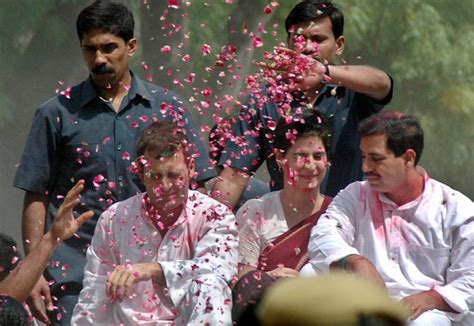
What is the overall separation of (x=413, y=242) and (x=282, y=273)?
1.42ft

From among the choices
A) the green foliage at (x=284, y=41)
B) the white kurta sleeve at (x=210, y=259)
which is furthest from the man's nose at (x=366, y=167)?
the green foliage at (x=284, y=41)

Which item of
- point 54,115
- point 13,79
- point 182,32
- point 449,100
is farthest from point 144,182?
point 449,100

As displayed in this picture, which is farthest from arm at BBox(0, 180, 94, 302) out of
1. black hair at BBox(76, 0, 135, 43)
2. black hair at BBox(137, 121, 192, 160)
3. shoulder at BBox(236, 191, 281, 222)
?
black hair at BBox(76, 0, 135, 43)

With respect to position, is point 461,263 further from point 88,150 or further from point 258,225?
point 88,150

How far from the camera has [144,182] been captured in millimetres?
4336

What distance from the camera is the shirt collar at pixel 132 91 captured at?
4637mm

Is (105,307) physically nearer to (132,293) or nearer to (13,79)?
(132,293)

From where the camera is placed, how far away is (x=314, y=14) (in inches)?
185

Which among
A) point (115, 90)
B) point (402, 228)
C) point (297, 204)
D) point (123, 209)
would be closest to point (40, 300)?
point (123, 209)

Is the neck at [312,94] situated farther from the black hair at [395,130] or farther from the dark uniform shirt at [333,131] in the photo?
the black hair at [395,130]

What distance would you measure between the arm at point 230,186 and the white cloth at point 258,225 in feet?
0.32

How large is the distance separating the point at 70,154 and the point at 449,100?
4379 millimetres

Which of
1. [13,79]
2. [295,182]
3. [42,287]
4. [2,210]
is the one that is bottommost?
[2,210]

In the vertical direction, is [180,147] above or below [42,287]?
above
